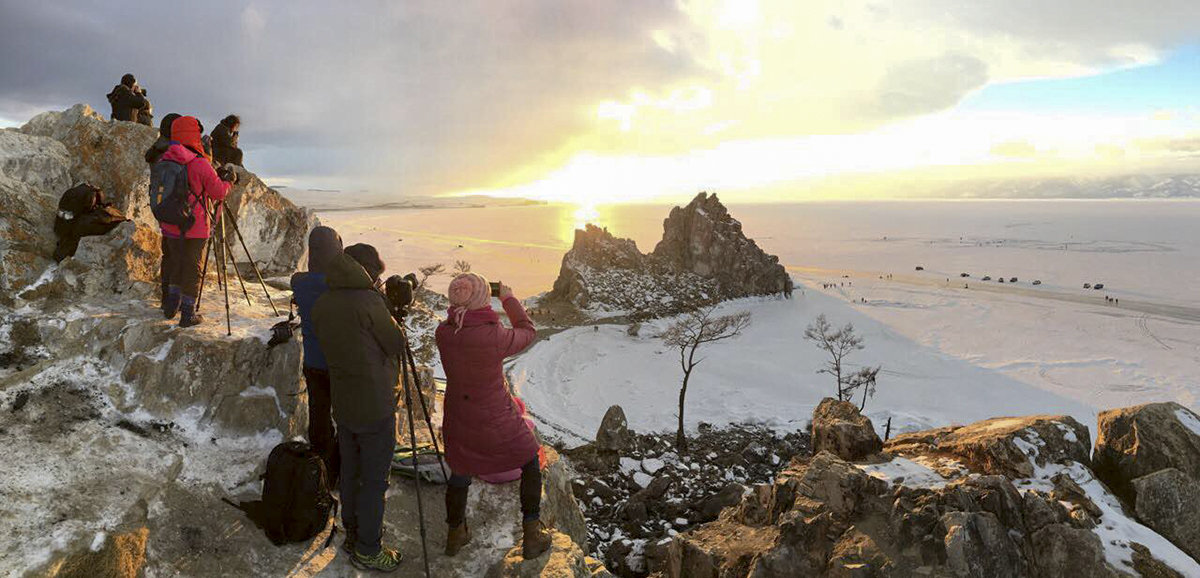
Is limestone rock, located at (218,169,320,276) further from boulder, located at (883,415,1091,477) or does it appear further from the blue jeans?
boulder, located at (883,415,1091,477)

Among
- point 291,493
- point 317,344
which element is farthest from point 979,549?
point 317,344

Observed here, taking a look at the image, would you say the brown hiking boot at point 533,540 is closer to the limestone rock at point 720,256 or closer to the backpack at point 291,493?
the backpack at point 291,493

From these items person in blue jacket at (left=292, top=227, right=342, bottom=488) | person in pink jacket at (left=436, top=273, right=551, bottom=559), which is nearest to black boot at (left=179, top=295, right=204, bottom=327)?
person in blue jacket at (left=292, top=227, right=342, bottom=488)

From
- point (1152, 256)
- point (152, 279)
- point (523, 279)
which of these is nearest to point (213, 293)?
point (152, 279)

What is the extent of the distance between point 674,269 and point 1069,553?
57.0m

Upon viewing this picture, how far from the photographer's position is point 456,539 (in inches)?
235

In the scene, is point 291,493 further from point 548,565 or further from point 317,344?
point 548,565

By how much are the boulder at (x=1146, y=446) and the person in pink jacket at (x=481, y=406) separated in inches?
420

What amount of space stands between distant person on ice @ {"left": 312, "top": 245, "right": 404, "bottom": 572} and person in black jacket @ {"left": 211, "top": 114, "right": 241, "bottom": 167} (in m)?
11.0

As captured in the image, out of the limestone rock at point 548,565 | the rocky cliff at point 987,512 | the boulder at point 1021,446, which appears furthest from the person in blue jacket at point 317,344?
the boulder at point 1021,446

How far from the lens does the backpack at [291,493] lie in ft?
18.6

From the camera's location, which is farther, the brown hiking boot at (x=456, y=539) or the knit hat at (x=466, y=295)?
the brown hiking boot at (x=456, y=539)

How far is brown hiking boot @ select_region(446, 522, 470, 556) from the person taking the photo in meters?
5.95

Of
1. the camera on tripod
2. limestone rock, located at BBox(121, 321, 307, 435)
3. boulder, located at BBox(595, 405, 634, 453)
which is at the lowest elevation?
boulder, located at BBox(595, 405, 634, 453)
